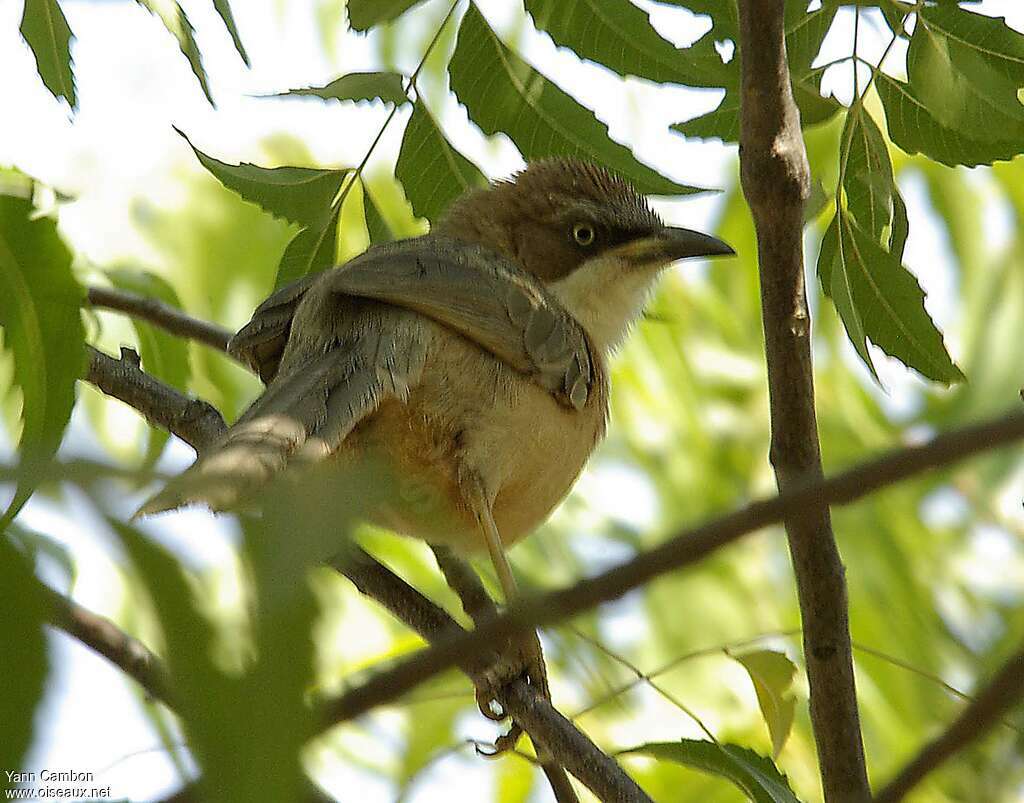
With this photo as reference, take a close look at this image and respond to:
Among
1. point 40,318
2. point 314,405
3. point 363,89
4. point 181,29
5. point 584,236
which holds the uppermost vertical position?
point 584,236

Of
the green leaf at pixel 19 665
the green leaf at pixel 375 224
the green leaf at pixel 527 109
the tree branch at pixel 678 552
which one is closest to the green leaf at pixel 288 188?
the green leaf at pixel 375 224

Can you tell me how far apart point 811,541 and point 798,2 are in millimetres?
1324

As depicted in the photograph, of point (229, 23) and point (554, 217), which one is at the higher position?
point (554, 217)

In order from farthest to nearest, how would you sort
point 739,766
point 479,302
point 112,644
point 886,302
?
1. point 479,302
2. point 886,302
3. point 739,766
4. point 112,644

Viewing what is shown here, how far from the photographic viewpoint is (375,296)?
3652mm

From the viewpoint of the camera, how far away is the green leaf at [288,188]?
→ 354cm

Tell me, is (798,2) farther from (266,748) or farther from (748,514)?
(266,748)

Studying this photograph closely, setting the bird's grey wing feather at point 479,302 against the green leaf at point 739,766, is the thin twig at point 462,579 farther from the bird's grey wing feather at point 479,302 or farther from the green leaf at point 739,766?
the green leaf at point 739,766

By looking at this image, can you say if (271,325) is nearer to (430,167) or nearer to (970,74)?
(430,167)

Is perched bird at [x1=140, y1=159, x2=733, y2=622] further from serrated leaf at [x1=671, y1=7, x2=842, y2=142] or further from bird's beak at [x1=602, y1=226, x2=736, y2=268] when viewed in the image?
serrated leaf at [x1=671, y1=7, x2=842, y2=142]

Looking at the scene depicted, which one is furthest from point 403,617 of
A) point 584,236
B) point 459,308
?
point 584,236

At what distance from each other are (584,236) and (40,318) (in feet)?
9.64

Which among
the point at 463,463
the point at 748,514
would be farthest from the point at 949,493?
the point at 748,514

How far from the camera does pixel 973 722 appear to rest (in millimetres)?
1090
